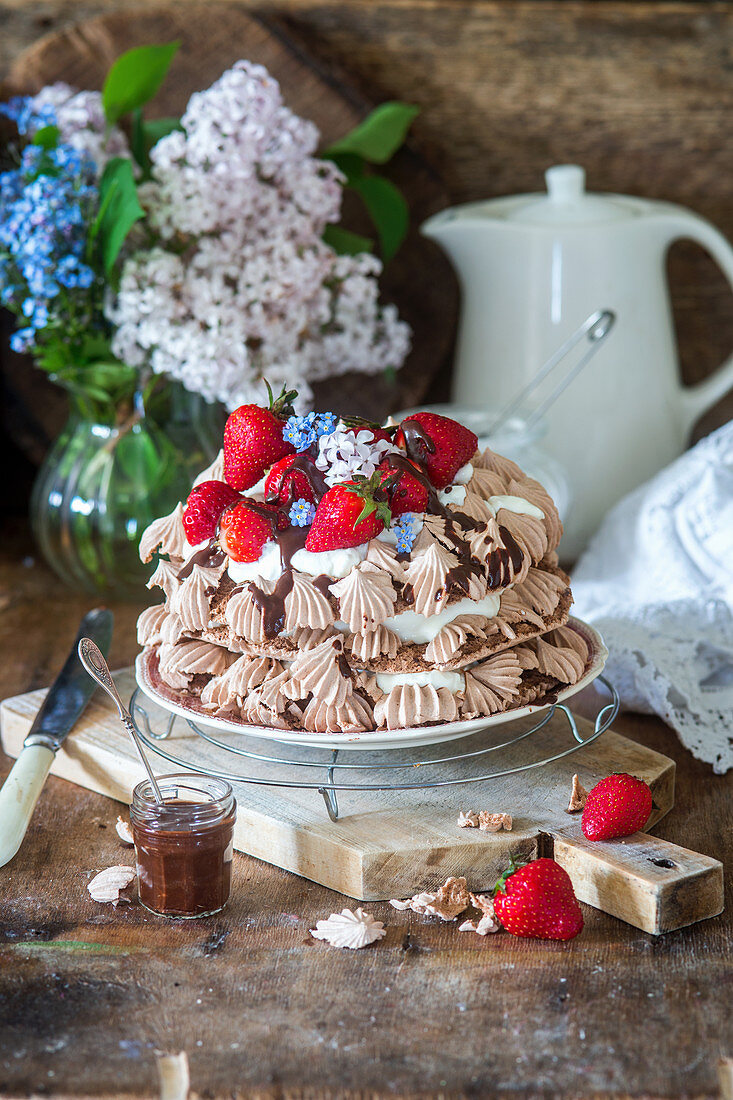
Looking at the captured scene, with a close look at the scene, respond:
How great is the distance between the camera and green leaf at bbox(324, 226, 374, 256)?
5.98 ft

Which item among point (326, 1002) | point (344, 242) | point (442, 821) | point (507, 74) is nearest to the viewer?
point (326, 1002)

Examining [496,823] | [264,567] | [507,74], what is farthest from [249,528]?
[507,74]

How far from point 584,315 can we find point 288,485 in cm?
97

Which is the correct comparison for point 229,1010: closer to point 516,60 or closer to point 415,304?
point 415,304

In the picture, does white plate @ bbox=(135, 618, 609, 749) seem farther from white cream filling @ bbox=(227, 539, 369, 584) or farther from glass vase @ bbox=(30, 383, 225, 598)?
glass vase @ bbox=(30, 383, 225, 598)

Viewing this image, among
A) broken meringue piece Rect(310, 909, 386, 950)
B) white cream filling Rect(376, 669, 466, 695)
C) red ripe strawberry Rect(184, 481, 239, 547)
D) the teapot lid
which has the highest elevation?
the teapot lid

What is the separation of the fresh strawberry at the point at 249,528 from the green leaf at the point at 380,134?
0.96 metres

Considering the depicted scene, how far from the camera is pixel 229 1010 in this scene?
890 mm

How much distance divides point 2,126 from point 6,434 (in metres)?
0.57

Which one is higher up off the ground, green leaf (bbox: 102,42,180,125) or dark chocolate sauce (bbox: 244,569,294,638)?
green leaf (bbox: 102,42,180,125)

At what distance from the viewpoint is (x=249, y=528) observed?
3.53 feet

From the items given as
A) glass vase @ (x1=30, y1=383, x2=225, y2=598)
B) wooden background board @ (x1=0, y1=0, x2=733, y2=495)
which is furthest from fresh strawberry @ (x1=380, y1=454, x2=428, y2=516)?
wooden background board @ (x1=0, y1=0, x2=733, y2=495)

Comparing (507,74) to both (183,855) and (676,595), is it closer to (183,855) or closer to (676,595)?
(676,595)

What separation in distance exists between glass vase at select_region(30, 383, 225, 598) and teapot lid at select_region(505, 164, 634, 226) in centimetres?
62
